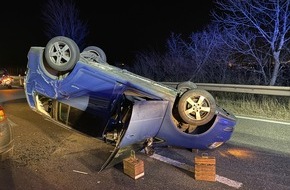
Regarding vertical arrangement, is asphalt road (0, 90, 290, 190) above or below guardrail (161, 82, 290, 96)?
below

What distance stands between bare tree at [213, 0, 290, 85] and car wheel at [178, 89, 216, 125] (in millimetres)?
7013

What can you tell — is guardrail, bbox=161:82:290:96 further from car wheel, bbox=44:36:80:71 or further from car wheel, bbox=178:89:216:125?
car wheel, bbox=44:36:80:71

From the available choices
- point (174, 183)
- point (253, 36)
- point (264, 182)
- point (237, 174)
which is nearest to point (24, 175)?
point (174, 183)

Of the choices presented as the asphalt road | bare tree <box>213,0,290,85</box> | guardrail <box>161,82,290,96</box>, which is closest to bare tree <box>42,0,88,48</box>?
bare tree <box>213,0,290,85</box>

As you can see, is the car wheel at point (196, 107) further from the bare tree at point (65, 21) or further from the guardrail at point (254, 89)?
the bare tree at point (65, 21)

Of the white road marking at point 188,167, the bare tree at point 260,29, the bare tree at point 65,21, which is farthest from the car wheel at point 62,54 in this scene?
the bare tree at point 65,21

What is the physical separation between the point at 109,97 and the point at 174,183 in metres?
1.52

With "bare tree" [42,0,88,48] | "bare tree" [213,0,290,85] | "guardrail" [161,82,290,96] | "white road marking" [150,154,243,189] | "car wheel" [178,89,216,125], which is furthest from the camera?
"bare tree" [42,0,88,48]

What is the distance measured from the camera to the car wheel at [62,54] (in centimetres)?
417

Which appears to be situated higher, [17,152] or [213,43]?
[213,43]

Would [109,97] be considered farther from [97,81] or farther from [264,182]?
[264,182]

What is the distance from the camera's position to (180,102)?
3949mm

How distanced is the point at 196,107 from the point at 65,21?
967 inches

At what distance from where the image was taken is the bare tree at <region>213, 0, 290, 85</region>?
377 inches
